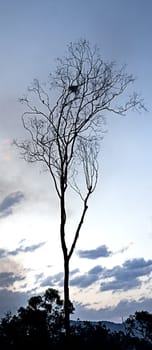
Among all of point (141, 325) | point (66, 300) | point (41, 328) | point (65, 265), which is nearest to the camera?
point (66, 300)

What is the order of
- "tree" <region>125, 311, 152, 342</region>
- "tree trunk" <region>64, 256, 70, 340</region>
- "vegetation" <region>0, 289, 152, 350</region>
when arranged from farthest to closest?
"tree" <region>125, 311, 152, 342</region>
"vegetation" <region>0, 289, 152, 350</region>
"tree trunk" <region>64, 256, 70, 340</region>

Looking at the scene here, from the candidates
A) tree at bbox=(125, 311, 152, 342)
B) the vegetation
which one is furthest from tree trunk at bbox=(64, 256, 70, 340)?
tree at bbox=(125, 311, 152, 342)

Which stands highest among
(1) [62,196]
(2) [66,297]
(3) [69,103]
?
(3) [69,103]

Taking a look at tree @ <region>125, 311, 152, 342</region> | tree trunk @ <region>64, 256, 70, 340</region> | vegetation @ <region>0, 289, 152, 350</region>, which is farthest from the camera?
tree @ <region>125, 311, 152, 342</region>

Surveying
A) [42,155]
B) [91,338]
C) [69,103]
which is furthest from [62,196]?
[91,338]

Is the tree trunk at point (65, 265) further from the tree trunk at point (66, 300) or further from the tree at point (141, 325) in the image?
the tree at point (141, 325)

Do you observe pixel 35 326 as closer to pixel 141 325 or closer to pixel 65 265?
pixel 141 325

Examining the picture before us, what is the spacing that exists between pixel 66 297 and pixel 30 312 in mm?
27101

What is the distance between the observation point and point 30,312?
38906mm

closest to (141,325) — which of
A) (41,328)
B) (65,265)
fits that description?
(41,328)

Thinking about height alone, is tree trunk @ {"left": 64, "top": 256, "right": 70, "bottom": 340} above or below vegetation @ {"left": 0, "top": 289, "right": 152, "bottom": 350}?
below

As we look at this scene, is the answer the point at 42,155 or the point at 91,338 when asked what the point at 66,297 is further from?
the point at 91,338

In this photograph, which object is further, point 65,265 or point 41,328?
point 41,328

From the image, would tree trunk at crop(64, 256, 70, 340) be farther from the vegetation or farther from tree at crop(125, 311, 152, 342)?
tree at crop(125, 311, 152, 342)
